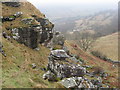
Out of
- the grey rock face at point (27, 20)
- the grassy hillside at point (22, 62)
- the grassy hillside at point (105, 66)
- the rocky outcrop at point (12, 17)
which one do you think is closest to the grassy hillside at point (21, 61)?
the grassy hillside at point (22, 62)

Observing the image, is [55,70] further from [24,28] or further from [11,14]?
[11,14]

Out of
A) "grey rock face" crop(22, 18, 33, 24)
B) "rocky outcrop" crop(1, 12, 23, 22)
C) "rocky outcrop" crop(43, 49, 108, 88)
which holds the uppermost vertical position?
"rocky outcrop" crop(1, 12, 23, 22)

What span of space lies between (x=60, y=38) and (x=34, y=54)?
44.8ft

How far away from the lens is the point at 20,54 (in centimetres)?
3294

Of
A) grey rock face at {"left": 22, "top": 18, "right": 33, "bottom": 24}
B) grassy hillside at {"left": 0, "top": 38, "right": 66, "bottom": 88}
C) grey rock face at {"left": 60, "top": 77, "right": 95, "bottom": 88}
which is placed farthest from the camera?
grey rock face at {"left": 22, "top": 18, "right": 33, "bottom": 24}

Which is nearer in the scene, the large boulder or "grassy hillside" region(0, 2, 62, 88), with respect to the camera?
"grassy hillside" region(0, 2, 62, 88)

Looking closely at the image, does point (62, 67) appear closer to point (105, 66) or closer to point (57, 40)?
point (57, 40)

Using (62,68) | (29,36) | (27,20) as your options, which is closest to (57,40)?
(29,36)

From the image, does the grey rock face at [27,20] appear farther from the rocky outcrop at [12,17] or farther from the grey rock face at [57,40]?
the grey rock face at [57,40]

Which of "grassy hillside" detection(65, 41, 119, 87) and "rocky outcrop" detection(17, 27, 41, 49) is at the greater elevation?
"rocky outcrop" detection(17, 27, 41, 49)

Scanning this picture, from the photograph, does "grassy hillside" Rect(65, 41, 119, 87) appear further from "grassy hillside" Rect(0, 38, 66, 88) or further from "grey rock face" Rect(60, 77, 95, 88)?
"grey rock face" Rect(60, 77, 95, 88)

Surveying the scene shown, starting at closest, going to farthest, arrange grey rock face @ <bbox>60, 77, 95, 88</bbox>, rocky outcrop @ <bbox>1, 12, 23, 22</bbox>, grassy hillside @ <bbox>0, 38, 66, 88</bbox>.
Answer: grey rock face @ <bbox>60, 77, 95, 88</bbox> → grassy hillside @ <bbox>0, 38, 66, 88</bbox> → rocky outcrop @ <bbox>1, 12, 23, 22</bbox>

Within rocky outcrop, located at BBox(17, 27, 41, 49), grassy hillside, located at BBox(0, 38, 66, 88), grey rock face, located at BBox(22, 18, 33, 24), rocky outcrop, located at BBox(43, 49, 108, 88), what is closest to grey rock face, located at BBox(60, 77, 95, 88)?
rocky outcrop, located at BBox(43, 49, 108, 88)

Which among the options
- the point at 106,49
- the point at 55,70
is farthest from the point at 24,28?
the point at 106,49
